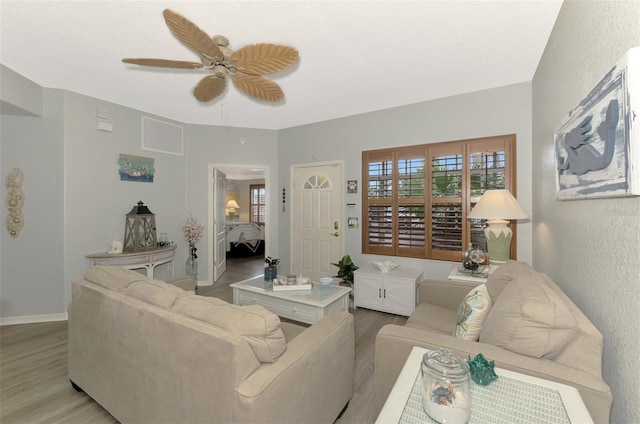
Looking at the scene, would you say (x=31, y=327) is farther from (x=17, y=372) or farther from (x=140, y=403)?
(x=140, y=403)

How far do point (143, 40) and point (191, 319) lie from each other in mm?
2346

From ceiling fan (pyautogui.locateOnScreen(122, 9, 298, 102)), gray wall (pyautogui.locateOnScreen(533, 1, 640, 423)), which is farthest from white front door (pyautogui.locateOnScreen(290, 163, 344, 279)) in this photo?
gray wall (pyautogui.locateOnScreen(533, 1, 640, 423))

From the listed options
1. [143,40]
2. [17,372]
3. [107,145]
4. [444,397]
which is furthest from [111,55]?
[444,397]

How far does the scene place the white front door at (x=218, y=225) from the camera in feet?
15.7

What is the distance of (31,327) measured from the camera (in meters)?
3.08

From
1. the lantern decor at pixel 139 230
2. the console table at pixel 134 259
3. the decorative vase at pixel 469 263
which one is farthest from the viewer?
the lantern decor at pixel 139 230

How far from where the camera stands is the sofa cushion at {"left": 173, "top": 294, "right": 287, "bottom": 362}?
47.5 inches

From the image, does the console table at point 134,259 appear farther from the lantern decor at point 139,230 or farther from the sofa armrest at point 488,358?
the sofa armrest at point 488,358

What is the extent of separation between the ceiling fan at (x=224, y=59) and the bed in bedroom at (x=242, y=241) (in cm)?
505

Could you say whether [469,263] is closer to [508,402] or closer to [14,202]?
[508,402]

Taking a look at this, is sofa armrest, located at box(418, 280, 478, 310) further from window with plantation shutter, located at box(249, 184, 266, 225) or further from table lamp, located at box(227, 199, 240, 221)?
table lamp, located at box(227, 199, 240, 221)

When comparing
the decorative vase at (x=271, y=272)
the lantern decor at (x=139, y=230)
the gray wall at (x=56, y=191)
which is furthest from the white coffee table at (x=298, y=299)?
the gray wall at (x=56, y=191)

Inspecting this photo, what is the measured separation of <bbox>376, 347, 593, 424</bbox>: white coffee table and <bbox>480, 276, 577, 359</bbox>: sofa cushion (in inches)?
7.5

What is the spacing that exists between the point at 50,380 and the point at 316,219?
3379mm
